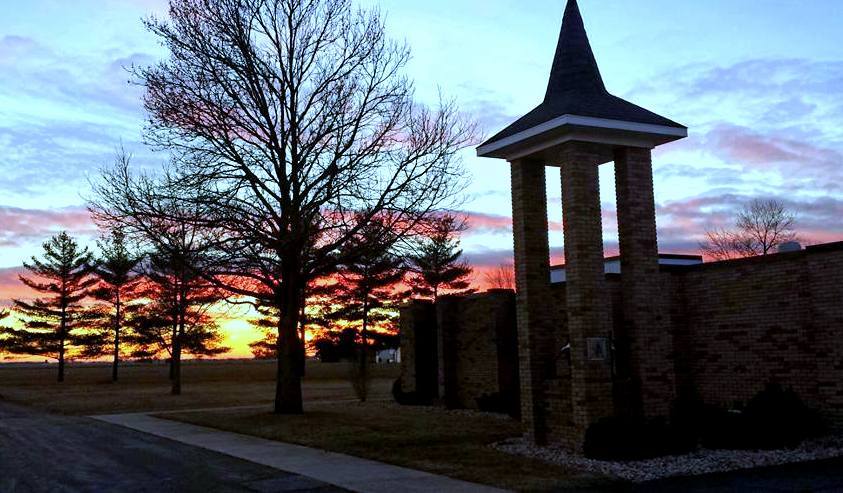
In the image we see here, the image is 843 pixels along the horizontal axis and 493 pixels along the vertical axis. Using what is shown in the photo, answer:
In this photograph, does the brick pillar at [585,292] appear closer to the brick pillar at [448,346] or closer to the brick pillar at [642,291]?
the brick pillar at [642,291]

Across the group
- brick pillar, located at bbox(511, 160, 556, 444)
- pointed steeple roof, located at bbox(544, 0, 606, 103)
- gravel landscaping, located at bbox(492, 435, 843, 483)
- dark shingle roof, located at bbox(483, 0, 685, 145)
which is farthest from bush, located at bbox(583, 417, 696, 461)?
pointed steeple roof, located at bbox(544, 0, 606, 103)

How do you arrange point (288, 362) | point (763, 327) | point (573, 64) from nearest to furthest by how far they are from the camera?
point (763, 327), point (573, 64), point (288, 362)

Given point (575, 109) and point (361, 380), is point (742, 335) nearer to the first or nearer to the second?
point (575, 109)

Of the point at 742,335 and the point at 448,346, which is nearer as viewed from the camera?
the point at 742,335

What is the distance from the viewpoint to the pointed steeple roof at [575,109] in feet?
45.5

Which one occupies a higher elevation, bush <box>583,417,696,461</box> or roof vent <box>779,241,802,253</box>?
roof vent <box>779,241,802,253</box>

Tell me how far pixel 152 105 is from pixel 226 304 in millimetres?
6958

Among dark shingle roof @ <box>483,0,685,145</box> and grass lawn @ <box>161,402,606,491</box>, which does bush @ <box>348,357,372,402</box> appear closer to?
grass lawn @ <box>161,402,606,491</box>

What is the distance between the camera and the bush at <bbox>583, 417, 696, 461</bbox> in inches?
493

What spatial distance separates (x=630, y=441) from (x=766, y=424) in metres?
2.66

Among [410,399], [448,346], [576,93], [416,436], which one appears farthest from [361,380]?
[576,93]

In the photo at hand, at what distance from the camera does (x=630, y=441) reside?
41.7ft

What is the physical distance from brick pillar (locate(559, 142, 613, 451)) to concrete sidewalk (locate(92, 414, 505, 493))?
3.46 m

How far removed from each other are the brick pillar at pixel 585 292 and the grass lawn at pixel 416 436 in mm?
1586
